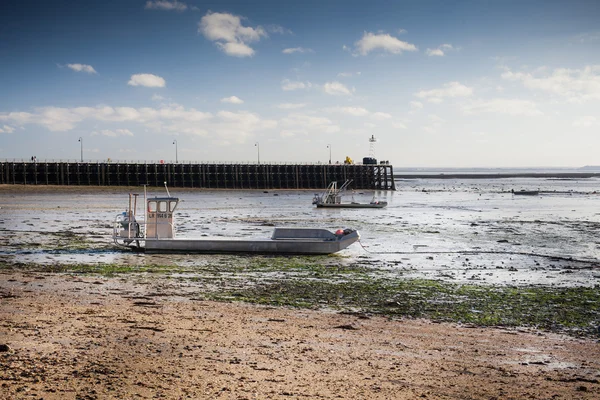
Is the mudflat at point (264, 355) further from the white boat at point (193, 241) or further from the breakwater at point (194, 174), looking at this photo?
the breakwater at point (194, 174)

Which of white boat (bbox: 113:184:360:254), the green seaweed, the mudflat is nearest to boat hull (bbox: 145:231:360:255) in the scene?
white boat (bbox: 113:184:360:254)

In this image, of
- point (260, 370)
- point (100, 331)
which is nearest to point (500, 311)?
point (260, 370)

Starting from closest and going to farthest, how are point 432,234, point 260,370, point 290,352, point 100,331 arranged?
1. point 260,370
2. point 290,352
3. point 100,331
4. point 432,234

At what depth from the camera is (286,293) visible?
15.2m

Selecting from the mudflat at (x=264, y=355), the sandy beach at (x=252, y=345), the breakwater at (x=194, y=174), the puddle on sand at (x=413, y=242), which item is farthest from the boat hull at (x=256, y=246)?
the breakwater at (x=194, y=174)

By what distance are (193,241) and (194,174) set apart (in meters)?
84.9

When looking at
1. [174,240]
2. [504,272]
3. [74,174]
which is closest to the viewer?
[504,272]

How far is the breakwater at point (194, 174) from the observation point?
9456cm

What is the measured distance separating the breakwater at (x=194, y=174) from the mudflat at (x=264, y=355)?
274ft

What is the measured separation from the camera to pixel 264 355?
30.7 feet

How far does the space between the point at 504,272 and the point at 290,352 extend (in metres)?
12.3

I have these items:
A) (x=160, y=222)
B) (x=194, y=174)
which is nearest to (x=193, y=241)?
(x=160, y=222)

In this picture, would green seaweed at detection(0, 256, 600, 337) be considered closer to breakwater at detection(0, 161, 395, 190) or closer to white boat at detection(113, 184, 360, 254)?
white boat at detection(113, 184, 360, 254)

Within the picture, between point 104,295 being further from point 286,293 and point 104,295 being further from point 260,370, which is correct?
point 260,370
